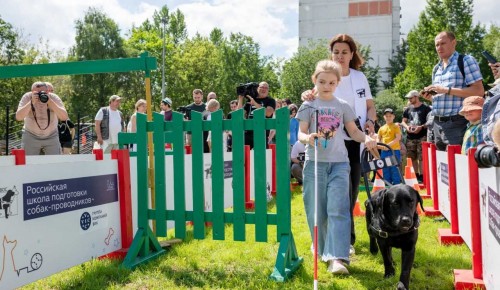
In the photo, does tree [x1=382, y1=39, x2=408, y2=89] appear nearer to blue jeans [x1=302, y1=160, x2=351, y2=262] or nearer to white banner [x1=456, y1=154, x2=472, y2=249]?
white banner [x1=456, y1=154, x2=472, y2=249]

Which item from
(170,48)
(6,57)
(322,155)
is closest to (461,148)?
(322,155)

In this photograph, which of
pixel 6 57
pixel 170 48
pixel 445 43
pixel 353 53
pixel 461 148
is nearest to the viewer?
pixel 353 53

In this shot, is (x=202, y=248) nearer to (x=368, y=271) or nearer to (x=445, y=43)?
(x=368, y=271)

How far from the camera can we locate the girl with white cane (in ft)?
12.8

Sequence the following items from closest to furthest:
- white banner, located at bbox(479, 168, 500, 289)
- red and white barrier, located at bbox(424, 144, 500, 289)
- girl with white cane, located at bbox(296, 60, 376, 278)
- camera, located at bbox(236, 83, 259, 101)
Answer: white banner, located at bbox(479, 168, 500, 289) → red and white barrier, located at bbox(424, 144, 500, 289) → girl with white cane, located at bbox(296, 60, 376, 278) → camera, located at bbox(236, 83, 259, 101)

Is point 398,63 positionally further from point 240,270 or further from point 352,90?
point 240,270

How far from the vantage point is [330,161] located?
13.2 feet

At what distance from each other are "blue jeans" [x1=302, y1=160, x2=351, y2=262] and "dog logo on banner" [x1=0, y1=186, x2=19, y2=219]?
7.56 feet

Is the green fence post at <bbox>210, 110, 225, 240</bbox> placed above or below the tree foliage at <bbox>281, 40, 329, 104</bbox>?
below

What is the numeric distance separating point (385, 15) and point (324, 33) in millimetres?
8934

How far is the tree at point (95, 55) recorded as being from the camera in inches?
1820

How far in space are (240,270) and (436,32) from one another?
120 ft

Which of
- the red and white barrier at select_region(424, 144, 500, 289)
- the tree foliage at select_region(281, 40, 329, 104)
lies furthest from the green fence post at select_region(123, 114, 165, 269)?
the tree foliage at select_region(281, 40, 329, 104)

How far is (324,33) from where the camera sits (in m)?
69.3
